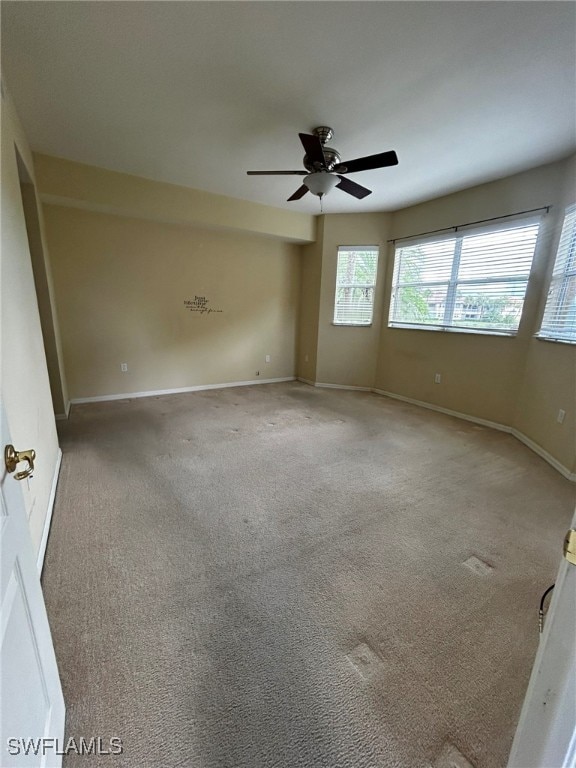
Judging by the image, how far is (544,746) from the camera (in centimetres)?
63

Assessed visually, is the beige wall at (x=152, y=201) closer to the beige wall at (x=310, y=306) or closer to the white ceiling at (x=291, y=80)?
the white ceiling at (x=291, y=80)

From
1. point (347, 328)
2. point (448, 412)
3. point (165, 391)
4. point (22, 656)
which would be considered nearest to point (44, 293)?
point (165, 391)

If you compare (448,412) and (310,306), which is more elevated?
(310,306)

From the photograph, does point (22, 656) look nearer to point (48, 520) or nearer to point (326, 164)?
point (48, 520)

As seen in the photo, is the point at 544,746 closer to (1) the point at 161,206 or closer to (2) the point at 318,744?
(2) the point at 318,744

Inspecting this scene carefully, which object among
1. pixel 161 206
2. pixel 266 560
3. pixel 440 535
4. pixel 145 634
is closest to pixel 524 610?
pixel 440 535

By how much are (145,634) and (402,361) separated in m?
4.37

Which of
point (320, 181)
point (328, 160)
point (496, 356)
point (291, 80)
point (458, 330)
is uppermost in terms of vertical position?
point (291, 80)

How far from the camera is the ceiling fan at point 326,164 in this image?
233 cm

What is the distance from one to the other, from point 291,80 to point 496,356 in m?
3.32

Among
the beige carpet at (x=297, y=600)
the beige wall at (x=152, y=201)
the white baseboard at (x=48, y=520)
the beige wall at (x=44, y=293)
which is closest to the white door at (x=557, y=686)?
the beige carpet at (x=297, y=600)

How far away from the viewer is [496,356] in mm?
3670

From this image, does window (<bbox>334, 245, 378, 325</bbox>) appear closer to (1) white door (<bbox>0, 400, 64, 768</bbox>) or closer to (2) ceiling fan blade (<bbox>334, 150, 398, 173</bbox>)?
(2) ceiling fan blade (<bbox>334, 150, 398, 173</bbox>)

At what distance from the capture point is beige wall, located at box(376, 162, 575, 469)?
297cm
